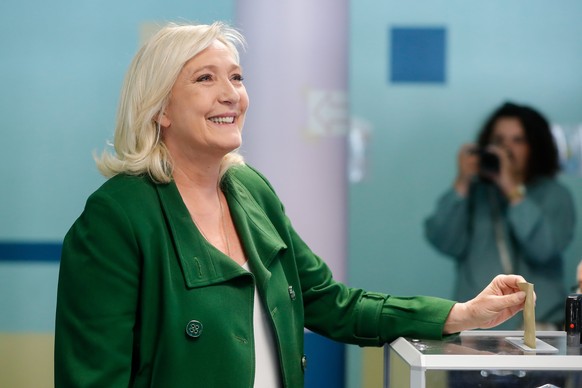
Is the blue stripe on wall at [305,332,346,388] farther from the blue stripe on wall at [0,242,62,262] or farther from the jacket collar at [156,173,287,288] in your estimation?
the jacket collar at [156,173,287,288]

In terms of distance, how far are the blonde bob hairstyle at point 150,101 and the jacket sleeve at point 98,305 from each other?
0.16 metres

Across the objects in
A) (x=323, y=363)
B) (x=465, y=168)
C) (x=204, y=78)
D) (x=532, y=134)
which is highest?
(x=204, y=78)

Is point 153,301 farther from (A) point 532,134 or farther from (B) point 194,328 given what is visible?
(A) point 532,134

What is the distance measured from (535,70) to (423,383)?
7.02 feet

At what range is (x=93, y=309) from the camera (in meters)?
1.73

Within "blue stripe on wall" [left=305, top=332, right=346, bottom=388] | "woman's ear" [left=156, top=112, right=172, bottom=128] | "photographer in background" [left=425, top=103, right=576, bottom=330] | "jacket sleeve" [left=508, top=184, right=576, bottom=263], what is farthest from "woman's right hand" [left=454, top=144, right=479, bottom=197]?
"woman's ear" [left=156, top=112, right=172, bottom=128]

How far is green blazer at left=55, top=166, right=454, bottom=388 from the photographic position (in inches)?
68.4

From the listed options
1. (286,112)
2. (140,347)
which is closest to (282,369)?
(140,347)

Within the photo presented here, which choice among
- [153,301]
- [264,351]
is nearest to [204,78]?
[153,301]

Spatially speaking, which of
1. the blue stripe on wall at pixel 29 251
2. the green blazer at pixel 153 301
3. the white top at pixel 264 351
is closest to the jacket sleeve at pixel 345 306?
the green blazer at pixel 153 301

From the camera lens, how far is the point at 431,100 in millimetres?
3420

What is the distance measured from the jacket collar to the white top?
1.8 inches

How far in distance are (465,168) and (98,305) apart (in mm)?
2055

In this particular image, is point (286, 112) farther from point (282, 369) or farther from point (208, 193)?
point (282, 369)
